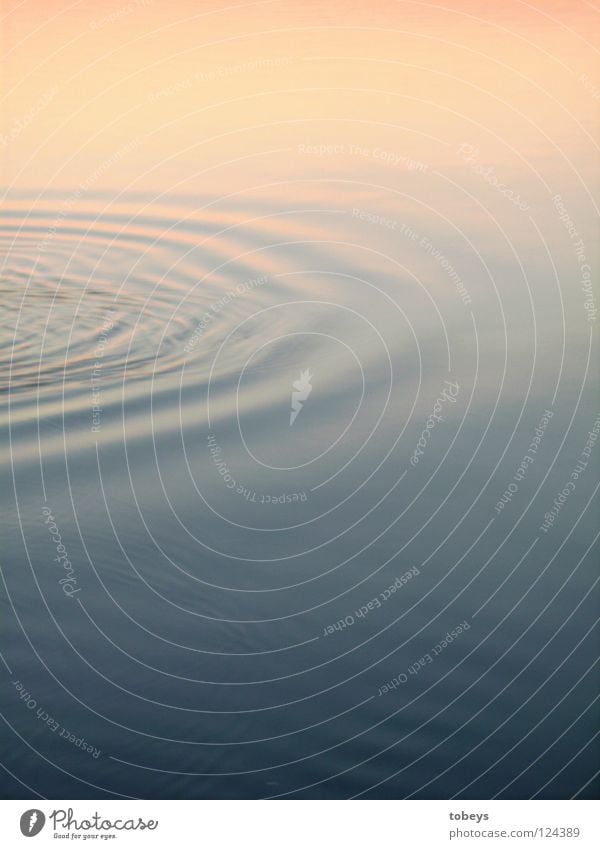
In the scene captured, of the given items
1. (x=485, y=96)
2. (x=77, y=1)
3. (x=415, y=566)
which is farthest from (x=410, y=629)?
(x=77, y=1)

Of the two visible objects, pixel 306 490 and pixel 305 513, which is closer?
pixel 305 513

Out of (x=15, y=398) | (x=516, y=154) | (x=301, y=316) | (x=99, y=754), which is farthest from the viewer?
(x=516, y=154)

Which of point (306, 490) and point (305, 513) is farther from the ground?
point (306, 490)

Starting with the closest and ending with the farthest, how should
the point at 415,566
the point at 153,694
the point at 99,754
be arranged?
the point at 99,754, the point at 153,694, the point at 415,566

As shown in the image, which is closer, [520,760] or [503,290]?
[520,760]

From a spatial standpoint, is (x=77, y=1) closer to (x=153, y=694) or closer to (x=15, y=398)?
(x=15, y=398)
